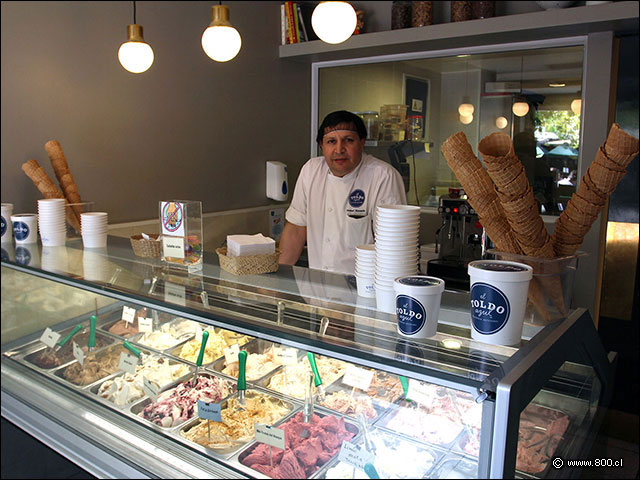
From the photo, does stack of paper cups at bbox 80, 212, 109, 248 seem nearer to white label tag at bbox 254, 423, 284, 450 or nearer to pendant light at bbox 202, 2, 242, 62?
pendant light at bbox 202, 2, 242, 62

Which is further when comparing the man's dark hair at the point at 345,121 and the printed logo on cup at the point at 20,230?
the man's dark hair at the point at 345,121

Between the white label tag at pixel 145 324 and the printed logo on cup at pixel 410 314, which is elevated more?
the printed logo on cup at pixel 410 314

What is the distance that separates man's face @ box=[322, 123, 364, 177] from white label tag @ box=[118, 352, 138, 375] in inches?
64.9

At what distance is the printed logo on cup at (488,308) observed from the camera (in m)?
1.17

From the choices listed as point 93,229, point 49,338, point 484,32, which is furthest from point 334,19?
point 484,32

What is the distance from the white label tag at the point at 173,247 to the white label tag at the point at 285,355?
2.14 feet

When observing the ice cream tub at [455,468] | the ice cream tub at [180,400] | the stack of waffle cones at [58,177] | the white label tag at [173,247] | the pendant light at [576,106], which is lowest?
the ice cream tub at [180,400]

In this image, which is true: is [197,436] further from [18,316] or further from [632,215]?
[632,215]

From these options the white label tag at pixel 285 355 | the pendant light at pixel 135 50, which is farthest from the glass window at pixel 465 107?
the white label tag at pixel 285 355

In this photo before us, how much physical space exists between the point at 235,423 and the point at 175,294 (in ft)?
1.44

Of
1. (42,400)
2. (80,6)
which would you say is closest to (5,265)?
(42,400)

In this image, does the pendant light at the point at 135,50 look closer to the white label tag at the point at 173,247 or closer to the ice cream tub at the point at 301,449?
the white label tag at the point at 173,247

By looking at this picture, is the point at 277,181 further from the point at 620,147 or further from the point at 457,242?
the point at 620,147

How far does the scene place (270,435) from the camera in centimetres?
142
